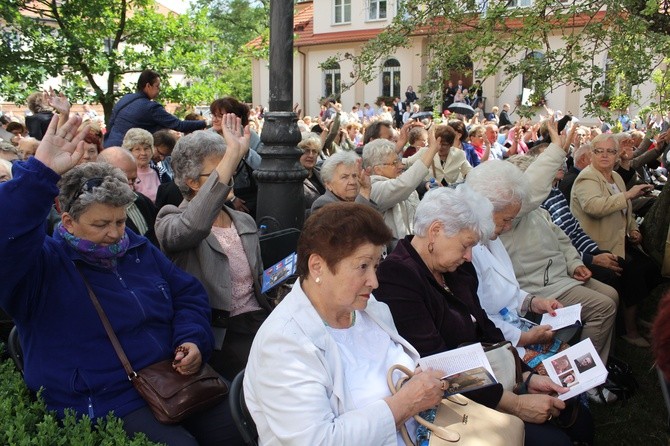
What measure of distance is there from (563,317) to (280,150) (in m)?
2.35

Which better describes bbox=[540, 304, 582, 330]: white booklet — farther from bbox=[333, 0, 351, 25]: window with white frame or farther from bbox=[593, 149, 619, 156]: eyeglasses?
bbox=[333, 0, 351, 25]: window with white frame

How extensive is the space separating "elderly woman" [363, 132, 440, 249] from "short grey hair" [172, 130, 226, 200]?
5.87 ft

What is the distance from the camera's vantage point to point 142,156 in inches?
218

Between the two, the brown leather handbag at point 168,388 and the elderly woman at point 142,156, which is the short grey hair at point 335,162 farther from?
the brown leather handbag at point 168,388

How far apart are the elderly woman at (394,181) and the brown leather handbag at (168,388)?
239cm

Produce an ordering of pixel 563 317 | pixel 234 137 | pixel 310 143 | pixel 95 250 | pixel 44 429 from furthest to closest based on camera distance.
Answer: pixel 310 143 < pixel 563 317 < pixel 234 137 < pixel 95 250 < pixel 44 429

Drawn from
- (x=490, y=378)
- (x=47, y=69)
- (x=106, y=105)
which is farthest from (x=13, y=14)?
(x=490, y=378)

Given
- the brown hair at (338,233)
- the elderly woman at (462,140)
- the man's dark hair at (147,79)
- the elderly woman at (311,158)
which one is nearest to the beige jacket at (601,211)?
the elderly woman at (462,140)

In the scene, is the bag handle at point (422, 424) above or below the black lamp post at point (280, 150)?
below

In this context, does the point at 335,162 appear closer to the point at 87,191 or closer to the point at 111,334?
the point at 87,191

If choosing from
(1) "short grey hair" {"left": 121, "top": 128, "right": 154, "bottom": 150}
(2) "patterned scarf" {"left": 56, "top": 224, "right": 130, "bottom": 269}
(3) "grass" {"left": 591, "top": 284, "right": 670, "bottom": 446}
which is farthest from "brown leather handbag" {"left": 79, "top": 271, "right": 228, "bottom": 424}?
(1) "short grey hair" {"left": 121, "top": 128, "right": 154, "bottom": 150}

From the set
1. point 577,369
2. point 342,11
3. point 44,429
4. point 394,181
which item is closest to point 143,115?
point 394,181

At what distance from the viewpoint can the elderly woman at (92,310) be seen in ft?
8.27

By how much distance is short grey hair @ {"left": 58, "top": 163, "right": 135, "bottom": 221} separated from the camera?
278 centimetres
